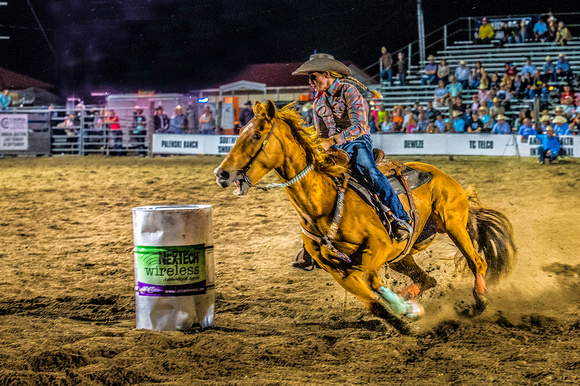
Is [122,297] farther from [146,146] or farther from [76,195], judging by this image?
[146,146]

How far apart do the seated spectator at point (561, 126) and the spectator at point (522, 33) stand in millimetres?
8469

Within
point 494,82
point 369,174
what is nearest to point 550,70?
point 494,82

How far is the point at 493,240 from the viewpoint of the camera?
5.55 metres

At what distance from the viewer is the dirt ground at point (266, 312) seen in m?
3.63

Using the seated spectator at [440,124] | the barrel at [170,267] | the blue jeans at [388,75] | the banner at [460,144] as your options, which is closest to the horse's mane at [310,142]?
the barrel at [170,267]

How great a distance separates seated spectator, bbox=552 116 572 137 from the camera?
50.0 feet

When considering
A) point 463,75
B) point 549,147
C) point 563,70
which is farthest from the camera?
point 463,75

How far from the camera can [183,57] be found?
103 feet

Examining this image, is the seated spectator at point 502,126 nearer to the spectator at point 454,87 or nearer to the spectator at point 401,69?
the spectator at point 454,87

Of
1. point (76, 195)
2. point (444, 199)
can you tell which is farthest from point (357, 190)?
point (76, 195)

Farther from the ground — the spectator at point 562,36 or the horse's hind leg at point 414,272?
the spectator at point 562,36

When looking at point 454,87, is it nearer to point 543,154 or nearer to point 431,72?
point 431,72

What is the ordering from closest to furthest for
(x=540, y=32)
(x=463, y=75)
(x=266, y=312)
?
(x=266, y=312), (x=463, y=75), (x=540, y=32)

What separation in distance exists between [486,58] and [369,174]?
20.3 metres
